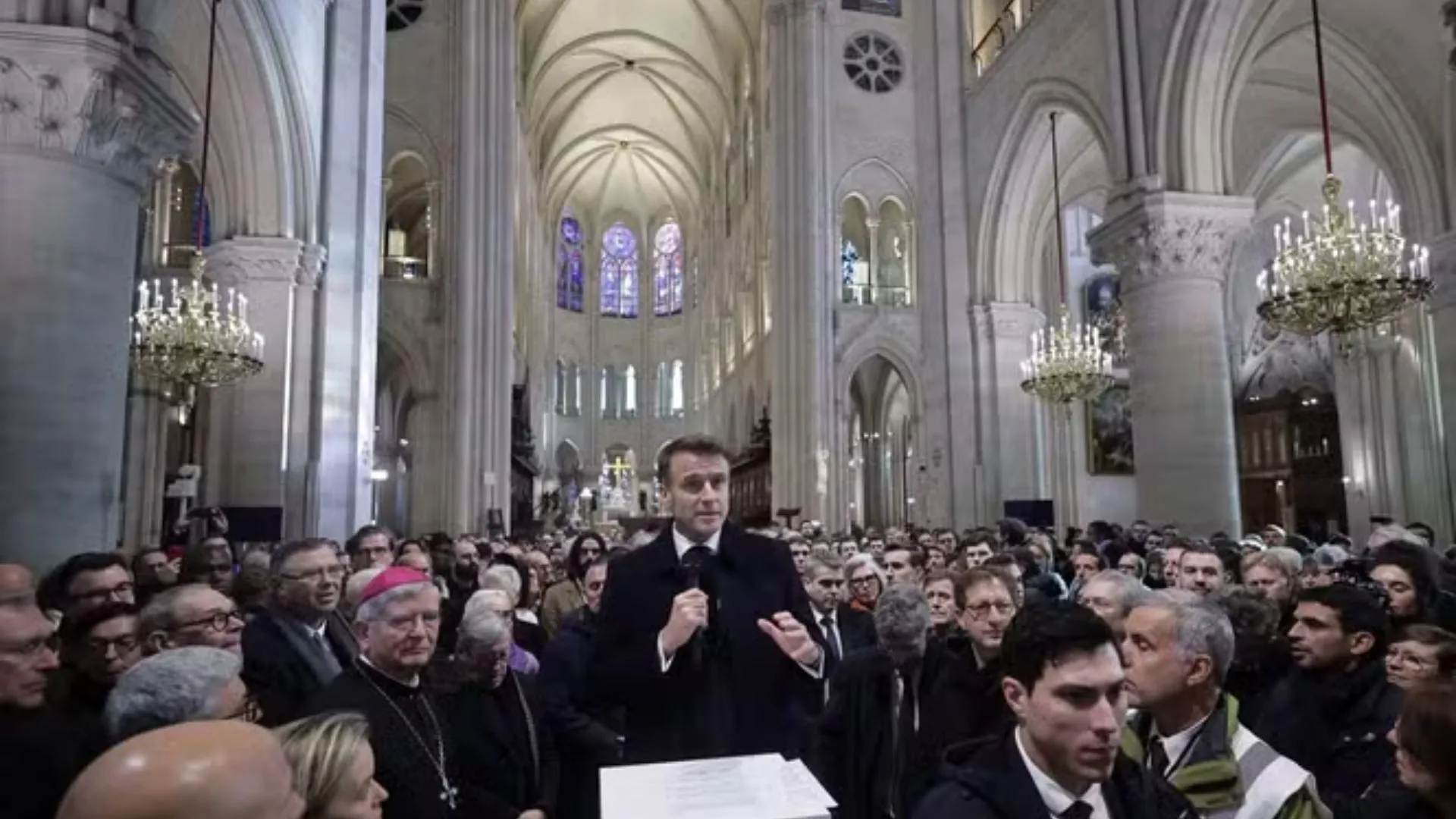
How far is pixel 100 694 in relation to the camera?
10.1ft

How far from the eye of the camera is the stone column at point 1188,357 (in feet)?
38.1

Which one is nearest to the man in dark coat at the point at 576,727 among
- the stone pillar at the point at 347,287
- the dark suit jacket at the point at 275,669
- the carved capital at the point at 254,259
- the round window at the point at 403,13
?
the dark suit jacket at the point at 275,669

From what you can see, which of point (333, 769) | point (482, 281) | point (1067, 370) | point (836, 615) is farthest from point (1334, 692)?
point (482, 281)

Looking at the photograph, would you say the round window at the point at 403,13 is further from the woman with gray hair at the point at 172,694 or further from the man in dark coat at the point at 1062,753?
the man in dark coat at the point at 1062,753

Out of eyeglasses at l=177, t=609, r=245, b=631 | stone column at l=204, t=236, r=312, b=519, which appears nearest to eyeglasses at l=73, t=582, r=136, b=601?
eyeglasses at l=177, t=609, r=245, b=631

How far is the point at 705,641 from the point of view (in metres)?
2.70

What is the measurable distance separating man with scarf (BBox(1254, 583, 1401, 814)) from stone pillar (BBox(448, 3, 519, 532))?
18.6 meters

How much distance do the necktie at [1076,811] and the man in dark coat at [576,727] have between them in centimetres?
200

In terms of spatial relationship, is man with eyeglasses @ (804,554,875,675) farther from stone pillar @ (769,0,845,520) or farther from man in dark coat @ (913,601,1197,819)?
stone pillar @ (769,0,845,520)

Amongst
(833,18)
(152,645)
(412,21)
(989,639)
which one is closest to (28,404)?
(152,645)

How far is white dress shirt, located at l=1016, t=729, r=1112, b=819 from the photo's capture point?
1958 mm

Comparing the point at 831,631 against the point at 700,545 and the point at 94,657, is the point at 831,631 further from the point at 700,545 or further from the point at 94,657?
the point at 94,657

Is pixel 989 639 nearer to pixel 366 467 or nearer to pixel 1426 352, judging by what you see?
pixel 366 467

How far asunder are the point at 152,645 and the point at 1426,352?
868 inches
